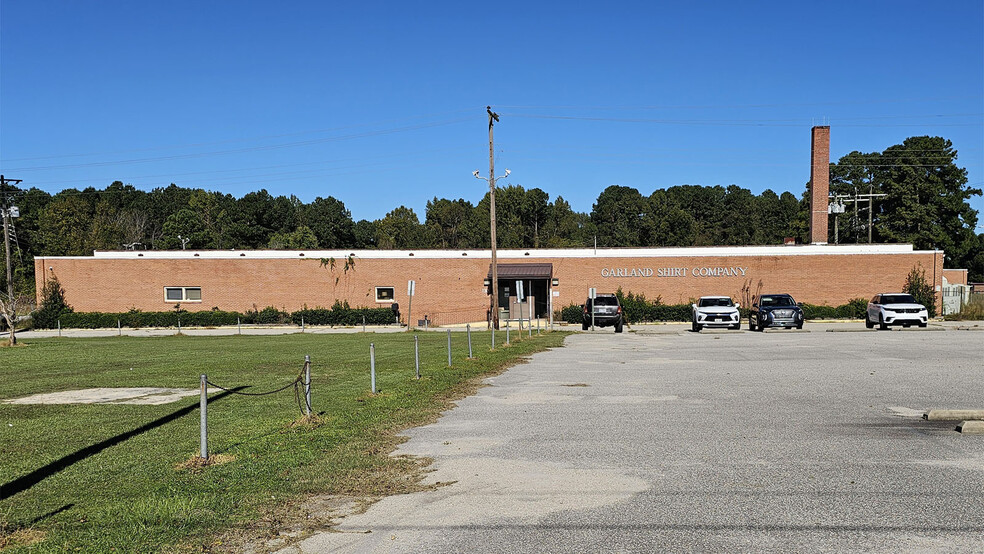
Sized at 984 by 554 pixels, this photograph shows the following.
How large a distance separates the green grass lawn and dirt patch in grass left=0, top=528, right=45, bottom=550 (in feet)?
0.05

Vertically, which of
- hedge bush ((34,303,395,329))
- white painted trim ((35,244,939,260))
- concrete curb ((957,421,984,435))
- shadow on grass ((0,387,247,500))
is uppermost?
white painted trim ((35,244,939,260))

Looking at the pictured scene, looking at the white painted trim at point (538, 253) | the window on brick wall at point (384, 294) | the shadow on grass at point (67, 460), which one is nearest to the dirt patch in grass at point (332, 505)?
the shadow on grass at point (67, 460)

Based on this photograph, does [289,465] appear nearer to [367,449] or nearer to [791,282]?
[367,449]

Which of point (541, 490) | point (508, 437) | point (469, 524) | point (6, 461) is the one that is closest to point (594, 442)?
point (508, 437)

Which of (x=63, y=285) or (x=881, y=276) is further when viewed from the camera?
(x=63, y=285)

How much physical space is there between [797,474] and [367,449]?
4788 millimetres

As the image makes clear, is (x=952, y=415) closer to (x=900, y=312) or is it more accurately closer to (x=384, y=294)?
(x=900, y=312)

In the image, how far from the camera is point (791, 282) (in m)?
45.8

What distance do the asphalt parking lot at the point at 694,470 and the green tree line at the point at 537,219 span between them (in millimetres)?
52800

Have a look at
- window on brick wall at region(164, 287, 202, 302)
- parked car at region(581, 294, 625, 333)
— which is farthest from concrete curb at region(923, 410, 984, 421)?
window on brick wall at region(164, 287, 202, 302)

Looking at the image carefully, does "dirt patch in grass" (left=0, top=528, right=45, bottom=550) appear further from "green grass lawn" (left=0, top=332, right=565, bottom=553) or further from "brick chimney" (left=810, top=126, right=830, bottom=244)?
"brick chimney" (left=810, top=126, right=830, bottom=244)

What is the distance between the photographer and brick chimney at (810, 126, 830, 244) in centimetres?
5050

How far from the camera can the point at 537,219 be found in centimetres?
11219

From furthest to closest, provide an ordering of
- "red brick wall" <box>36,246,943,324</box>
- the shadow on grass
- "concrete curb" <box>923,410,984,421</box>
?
"red brick wall" <box>36,246,943,324</box>
"concrete curb" <box>923,410,984,421</box>
the shadow on grass
